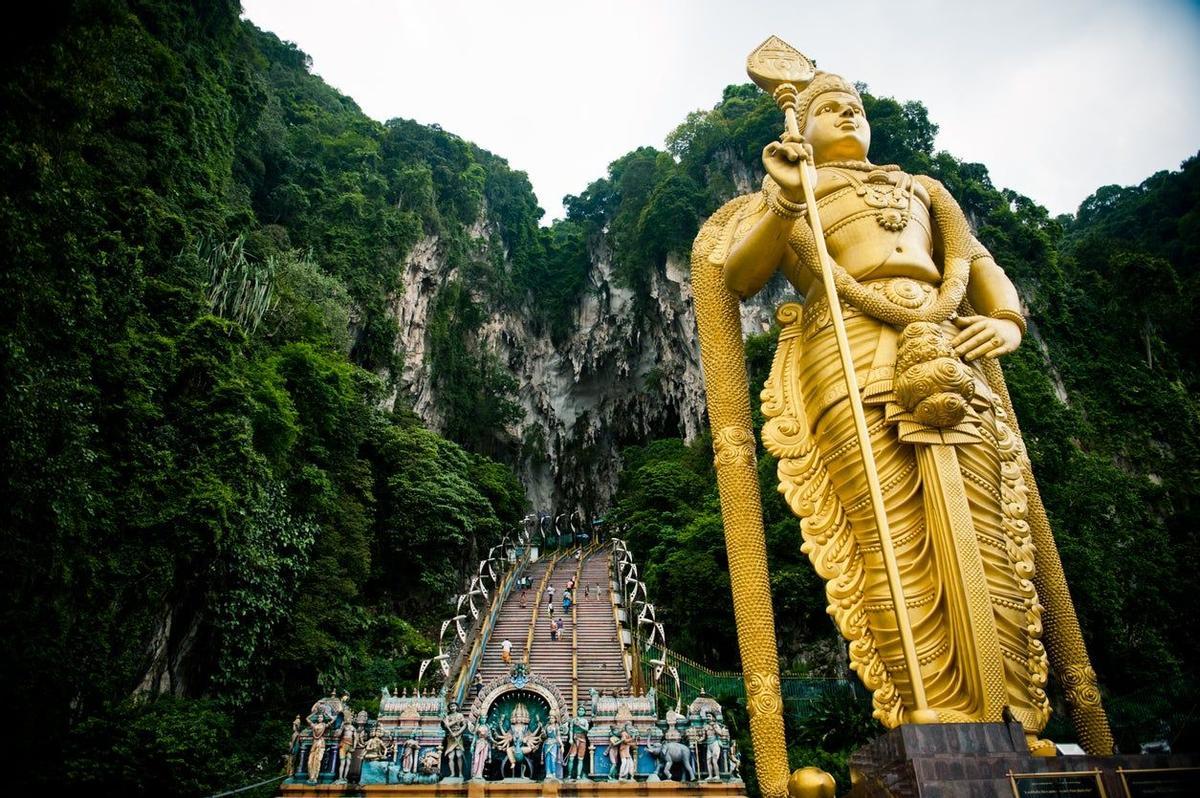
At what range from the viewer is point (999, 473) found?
368cm

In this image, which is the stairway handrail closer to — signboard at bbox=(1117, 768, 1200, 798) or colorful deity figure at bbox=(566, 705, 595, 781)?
colorful deity figure at bbox=(566, 705, 595, 781)

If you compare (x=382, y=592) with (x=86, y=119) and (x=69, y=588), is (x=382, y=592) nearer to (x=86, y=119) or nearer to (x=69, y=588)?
(x=69, y=588)

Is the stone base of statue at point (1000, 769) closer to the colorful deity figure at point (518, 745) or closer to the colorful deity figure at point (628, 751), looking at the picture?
the colorful deity figure at point (628, 751)

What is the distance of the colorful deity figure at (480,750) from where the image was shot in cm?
693

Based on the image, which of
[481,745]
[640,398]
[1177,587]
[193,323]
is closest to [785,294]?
[640,398]

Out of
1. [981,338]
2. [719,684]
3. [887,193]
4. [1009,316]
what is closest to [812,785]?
[981,338]

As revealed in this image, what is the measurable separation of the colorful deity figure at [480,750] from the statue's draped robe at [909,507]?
4.71 m

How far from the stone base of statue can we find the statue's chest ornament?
2.69 meters

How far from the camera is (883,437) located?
366 centimetres

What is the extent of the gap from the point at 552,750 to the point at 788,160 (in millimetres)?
5808

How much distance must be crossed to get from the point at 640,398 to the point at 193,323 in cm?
1875

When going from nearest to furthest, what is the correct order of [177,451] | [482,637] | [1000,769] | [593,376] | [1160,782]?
[1160,782] → [1000,769] → [177,451] → [482,637] → [593,376]

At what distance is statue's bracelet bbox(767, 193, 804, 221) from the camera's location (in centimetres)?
393

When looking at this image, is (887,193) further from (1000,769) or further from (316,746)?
(316,746)
